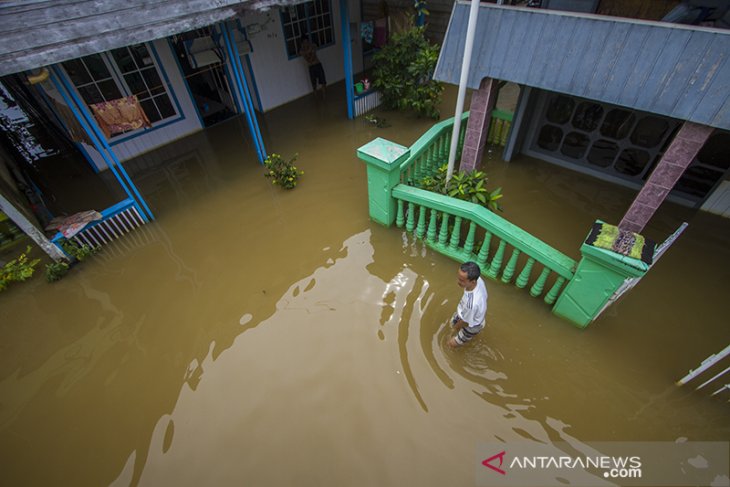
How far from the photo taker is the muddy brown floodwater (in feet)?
10.7

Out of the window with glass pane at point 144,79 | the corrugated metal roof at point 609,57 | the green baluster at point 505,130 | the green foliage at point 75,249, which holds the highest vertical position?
the corrugated metal roof at point 609,57

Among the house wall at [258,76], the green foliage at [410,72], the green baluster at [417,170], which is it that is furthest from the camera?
the green foliage at [410,72]

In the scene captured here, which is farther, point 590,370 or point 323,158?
point 323,158

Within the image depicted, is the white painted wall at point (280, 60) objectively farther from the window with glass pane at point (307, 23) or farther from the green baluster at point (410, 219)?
the green baluster at point (410, 219)

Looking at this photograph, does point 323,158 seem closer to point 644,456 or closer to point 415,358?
point 415,358

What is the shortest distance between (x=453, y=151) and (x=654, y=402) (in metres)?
3.68

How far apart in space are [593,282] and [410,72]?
6.73 meters

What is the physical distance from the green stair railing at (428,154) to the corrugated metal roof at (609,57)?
53.5 inches

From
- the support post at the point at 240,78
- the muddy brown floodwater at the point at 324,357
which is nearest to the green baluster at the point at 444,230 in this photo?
the muddy brown floodwater at the point at 324,357

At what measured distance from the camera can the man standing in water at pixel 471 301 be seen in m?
2.99

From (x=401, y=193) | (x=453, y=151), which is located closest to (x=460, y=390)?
(x=401, y=193)

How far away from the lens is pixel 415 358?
12.6 ft

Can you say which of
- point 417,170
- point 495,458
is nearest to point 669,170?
point 417,170

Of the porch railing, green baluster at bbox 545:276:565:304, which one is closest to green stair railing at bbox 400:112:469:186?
green baluster at bbox 545:276:565:304
